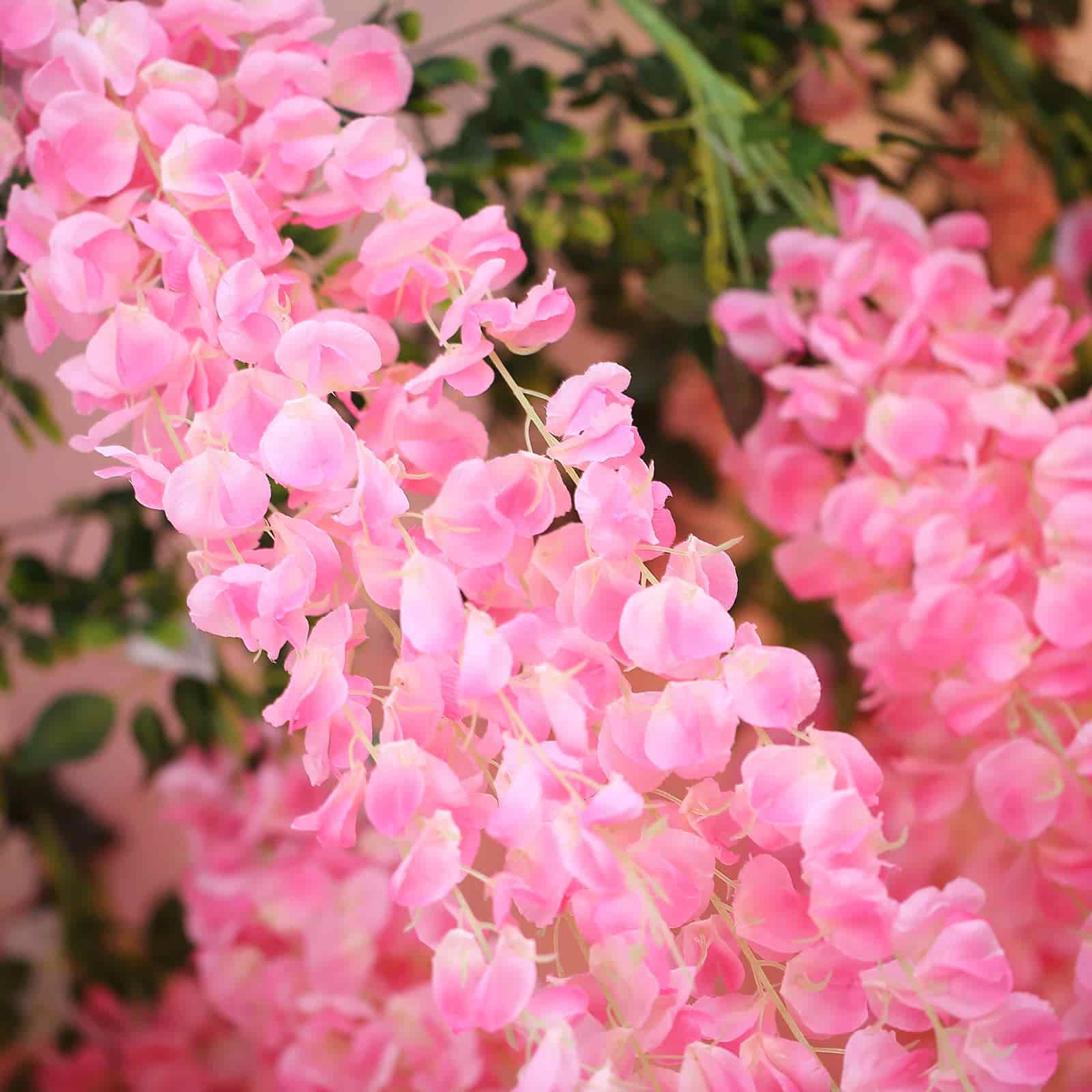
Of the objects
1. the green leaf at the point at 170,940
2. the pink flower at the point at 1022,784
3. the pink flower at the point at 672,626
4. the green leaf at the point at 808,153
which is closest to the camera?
the pink flower at the point at 672,626

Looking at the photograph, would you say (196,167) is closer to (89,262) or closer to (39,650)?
(89,262)

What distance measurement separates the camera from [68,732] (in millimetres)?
664

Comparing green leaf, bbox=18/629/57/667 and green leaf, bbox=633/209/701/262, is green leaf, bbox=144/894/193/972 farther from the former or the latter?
green leaf, bbox=633/209/701/262

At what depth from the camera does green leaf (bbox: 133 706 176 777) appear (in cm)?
66

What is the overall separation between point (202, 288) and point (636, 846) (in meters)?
0.17

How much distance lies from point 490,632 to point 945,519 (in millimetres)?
204

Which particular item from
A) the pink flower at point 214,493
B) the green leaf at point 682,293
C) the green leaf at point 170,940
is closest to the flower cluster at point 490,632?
the pink flower at point 214,493

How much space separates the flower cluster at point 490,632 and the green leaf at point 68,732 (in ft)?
1.15

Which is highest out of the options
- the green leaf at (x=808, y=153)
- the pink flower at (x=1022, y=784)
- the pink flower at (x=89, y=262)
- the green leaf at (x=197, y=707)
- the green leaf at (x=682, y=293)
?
the green leaf at (x=808, y=153)

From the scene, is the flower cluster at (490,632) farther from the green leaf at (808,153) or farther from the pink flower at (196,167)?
A: the green leaf at (808,153)

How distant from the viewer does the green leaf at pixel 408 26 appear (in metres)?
0.52

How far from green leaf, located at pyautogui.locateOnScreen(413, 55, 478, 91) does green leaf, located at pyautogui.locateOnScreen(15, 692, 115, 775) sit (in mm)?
365

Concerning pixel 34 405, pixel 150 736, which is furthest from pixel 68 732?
pixel 34 405

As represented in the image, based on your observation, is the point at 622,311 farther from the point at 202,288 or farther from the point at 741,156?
the point at 202,288
